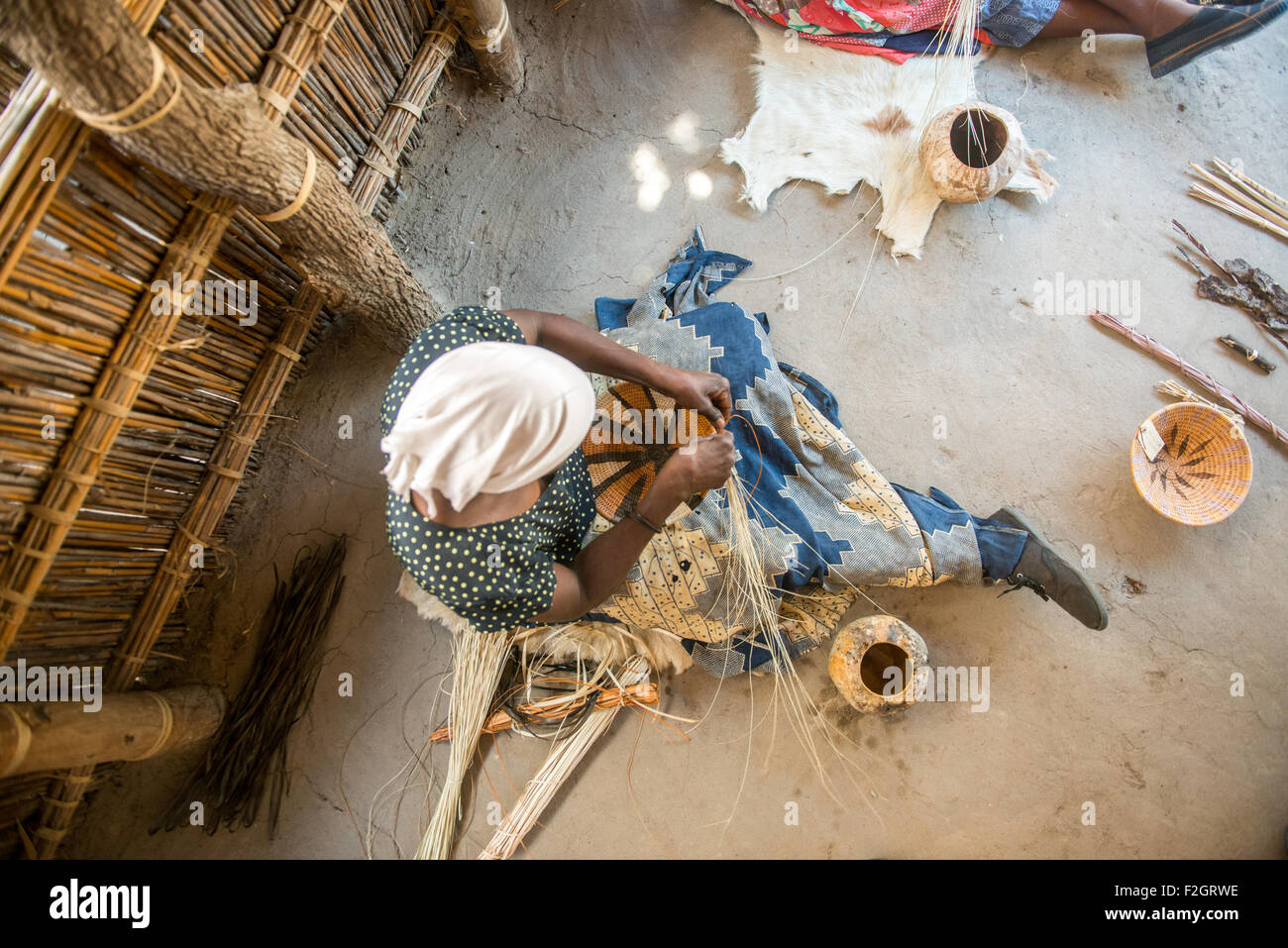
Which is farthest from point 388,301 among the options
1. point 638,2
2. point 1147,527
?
point 1147,527

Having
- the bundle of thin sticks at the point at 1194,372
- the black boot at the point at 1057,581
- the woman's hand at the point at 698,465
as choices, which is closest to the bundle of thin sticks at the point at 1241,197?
the bundle of thin sticks at the point at 1194,372

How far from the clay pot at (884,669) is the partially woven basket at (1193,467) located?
0.96m

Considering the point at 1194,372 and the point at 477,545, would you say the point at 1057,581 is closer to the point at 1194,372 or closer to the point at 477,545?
the point at 1194,372

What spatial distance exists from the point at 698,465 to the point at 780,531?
516 millimetres

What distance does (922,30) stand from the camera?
279 cm

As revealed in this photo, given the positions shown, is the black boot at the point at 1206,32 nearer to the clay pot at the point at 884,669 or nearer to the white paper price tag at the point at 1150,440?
the white paper price tag at the point at 1150,440

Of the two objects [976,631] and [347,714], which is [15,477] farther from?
[976,631]

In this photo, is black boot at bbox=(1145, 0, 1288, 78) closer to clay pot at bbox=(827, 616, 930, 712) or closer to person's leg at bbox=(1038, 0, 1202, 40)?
person's leg at bbox=(1038, 0, 1202, 40)

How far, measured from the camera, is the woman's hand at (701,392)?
1959mm

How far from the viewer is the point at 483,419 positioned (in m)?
1.36

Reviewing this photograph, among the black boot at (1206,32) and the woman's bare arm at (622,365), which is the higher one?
the black boot at (1206,32)

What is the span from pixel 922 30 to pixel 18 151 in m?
A: 2.86

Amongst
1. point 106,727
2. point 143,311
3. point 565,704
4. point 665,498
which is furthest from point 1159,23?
point 106,727
